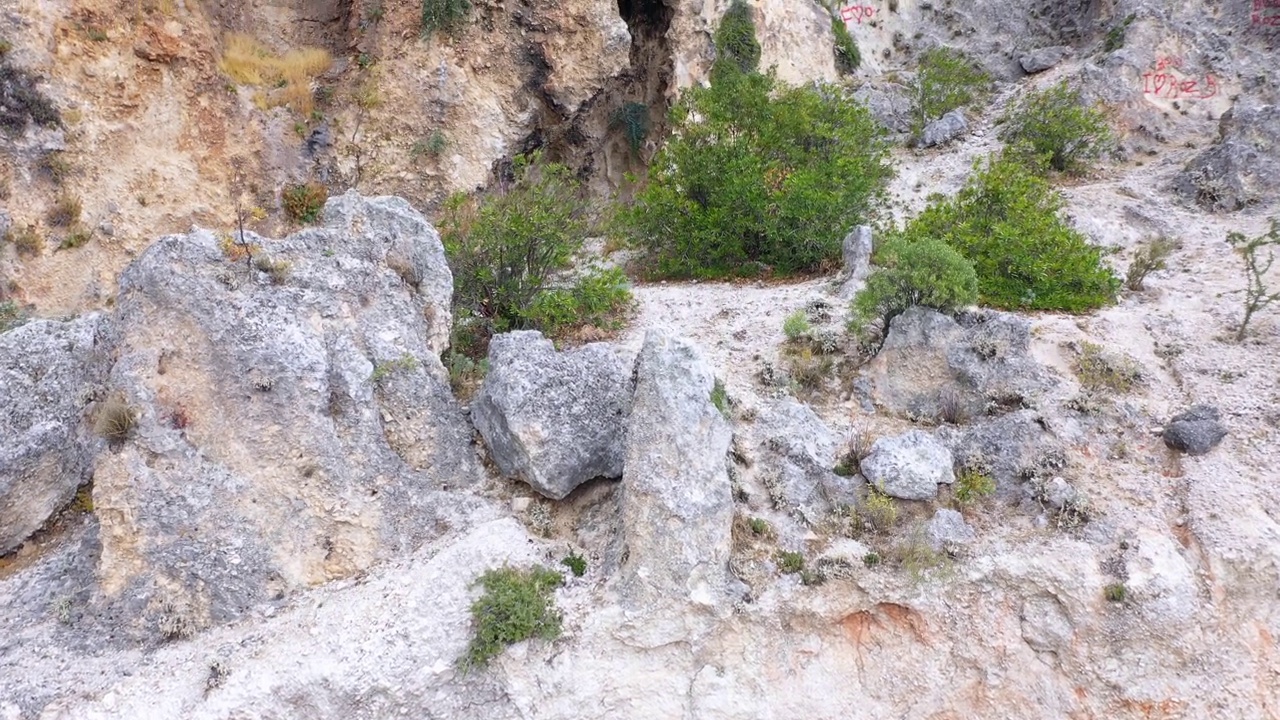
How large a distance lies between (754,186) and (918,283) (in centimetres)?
509

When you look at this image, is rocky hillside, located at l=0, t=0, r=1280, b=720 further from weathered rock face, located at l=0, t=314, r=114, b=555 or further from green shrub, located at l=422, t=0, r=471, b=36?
green shrub, located at l=422, t=0, r=471, b=36

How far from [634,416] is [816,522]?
7.31 feet

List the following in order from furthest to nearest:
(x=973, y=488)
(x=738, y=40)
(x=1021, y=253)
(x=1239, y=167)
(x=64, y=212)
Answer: (x=738, y=40) → (x=1239, y=167) → (x=1021, y=253) → (x=64, y=212) → (x=973, y=488)

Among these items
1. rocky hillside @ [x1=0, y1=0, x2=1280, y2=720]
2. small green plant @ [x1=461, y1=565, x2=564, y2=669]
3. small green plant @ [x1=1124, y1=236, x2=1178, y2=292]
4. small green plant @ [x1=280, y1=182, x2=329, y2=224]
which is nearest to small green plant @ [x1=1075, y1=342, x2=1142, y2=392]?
rocky hillside @ [x1=0, y1=0, x2=1280, y2=720]

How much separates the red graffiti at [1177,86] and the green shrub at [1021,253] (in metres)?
12.3

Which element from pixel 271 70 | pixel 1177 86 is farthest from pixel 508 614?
pixel 1177 86

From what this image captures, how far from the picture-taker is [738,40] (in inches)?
763

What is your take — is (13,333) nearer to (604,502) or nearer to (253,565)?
(253,565)

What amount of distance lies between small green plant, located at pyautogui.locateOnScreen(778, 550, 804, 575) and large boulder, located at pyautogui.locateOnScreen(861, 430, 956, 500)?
4.27ft

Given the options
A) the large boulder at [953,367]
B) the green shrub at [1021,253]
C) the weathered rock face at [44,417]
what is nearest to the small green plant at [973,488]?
the large boulder at [953,367]

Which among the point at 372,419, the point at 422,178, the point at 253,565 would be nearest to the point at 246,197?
the point at 422,178

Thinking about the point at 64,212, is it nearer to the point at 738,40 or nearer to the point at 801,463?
the point at 801,463

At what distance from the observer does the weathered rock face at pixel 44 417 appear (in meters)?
5.89

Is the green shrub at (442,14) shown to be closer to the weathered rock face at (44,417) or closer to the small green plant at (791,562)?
the weathered rock face at (44,417)
